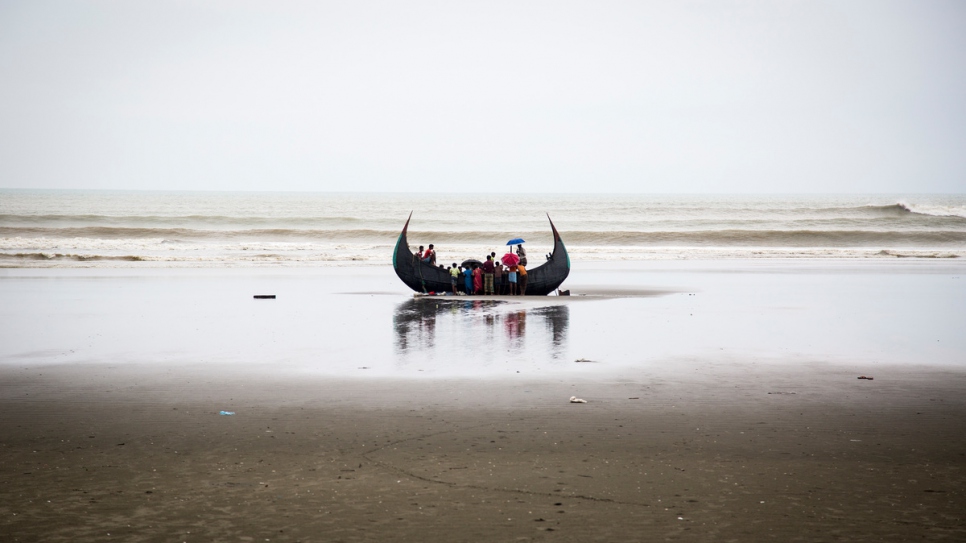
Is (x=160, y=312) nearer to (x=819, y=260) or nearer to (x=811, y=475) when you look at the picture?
(x=811, y=475)

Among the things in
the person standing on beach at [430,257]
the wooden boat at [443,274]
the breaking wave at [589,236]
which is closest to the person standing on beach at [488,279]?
the wooden boat at [443,274]

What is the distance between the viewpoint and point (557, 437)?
7.39 m

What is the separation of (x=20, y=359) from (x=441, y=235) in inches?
1900

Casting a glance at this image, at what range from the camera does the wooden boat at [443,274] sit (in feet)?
73.2

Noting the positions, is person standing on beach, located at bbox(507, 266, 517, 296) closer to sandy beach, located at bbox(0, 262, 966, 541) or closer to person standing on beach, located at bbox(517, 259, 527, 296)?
person standing on beach, located at bbox(517, 259, 527, 296)

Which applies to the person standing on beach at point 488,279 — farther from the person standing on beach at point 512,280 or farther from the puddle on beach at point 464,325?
the puddle on beach at point 464,325

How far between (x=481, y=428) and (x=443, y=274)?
48.8ft

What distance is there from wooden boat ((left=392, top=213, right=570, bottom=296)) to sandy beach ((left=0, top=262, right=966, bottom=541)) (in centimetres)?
568

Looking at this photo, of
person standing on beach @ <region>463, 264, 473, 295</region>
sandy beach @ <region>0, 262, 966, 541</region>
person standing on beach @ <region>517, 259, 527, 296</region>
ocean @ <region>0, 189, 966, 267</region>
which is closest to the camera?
sandy beach @ <region>0, 262, 966, 541</region>

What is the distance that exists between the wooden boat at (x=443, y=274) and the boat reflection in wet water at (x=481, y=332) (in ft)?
7.25

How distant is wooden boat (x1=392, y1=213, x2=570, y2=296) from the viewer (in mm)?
22312

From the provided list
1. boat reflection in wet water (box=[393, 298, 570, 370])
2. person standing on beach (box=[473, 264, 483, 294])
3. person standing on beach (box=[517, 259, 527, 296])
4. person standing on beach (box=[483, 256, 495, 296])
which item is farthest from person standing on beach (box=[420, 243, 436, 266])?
boat reflection in wet water (box=[393, 298, 570, 370])

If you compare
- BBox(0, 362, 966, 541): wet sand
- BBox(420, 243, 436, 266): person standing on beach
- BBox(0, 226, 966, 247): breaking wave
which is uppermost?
BBox(420, 243, 436, 266): person standing on beach

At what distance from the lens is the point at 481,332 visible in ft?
47.7
